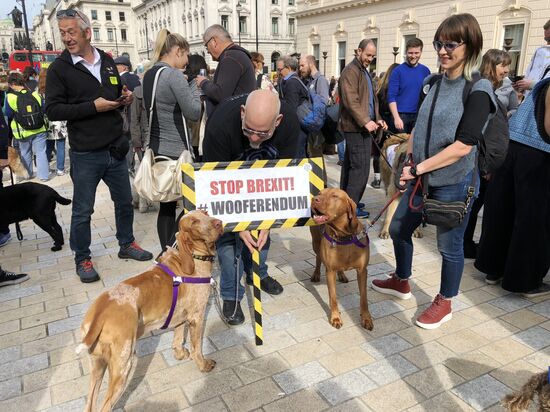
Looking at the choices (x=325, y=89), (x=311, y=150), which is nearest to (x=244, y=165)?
(x=311, y=150)

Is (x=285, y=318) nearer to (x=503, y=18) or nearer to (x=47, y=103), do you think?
(x=47, y=103)

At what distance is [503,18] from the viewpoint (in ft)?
77.4

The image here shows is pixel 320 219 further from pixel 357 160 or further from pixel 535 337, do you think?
pixel 357 160

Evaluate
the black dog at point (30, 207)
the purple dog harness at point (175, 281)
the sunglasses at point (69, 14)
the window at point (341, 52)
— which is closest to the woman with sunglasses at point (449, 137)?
the purple dog harness at point (175, 281)

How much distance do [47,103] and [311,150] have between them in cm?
368

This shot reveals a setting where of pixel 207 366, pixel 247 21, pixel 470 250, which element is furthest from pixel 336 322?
pixel 247 21

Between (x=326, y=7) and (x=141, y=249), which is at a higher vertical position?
(x=326, y=7)

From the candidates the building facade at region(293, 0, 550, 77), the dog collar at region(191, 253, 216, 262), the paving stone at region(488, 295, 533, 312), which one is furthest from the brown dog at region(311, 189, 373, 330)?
the building facade at region(293, 0, 550, 77)

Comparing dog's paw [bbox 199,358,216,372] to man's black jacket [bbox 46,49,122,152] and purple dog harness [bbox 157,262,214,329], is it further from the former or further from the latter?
man's black jacket [bbox 46,49,122,152]

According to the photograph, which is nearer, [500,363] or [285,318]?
[500,363]

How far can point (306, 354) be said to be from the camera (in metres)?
2.98

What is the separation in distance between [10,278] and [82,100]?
201 centimetres

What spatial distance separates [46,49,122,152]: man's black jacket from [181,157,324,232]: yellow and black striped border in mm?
1552

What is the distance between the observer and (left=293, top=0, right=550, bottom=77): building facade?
22.4 meters
